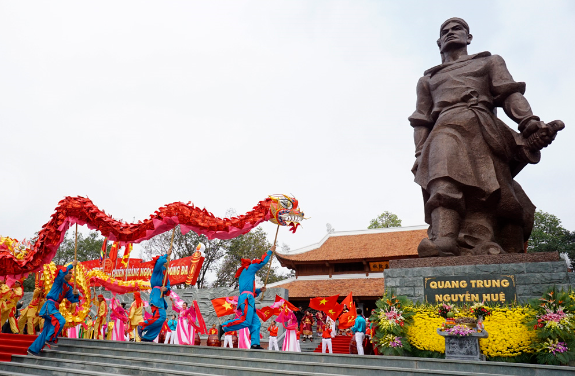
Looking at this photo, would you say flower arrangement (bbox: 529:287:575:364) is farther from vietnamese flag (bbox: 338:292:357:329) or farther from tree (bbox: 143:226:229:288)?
tree (bbox: 143:226:229:288)

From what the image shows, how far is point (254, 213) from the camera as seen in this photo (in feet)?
20.2

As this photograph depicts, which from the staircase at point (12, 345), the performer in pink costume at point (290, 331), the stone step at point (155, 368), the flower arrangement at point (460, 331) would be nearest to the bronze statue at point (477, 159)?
the flower arrangement at point (460, 331)

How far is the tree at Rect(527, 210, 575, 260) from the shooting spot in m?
28.0

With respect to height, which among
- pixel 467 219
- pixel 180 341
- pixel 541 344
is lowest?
pixel 180 341

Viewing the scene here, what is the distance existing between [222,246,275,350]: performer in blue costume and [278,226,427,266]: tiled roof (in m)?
14.1

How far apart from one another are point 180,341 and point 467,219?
8.49m

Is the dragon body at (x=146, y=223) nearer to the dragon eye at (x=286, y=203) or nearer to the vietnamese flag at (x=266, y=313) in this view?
the dragon eye at (x=286, y=203)

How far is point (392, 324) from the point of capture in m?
5.00

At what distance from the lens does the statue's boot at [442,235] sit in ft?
18.0

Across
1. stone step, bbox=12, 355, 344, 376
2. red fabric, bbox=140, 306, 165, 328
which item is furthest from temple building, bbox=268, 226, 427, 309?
stone step, bbox=12, 355, 344, 376

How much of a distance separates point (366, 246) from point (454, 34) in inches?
612

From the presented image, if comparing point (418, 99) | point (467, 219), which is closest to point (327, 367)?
point (467, 219)

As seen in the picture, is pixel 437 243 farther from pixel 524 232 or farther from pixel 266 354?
pixel 266 354

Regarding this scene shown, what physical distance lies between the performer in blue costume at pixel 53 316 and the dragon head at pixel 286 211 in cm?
321
